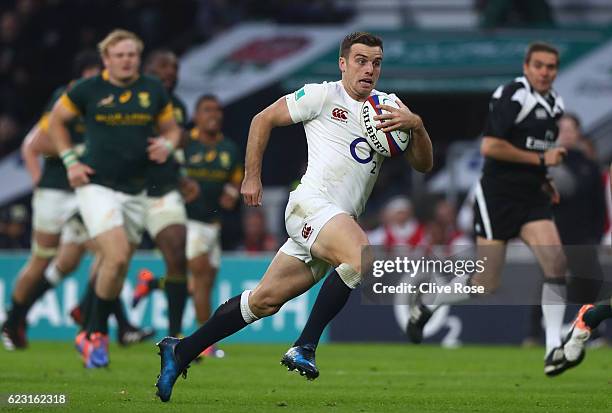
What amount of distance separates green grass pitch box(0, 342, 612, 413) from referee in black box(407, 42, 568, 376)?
68 cm

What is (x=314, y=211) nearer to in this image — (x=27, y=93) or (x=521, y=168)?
(x=521, y=168)

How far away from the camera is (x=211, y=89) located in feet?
77.0

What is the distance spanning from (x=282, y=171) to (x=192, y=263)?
30.2 feet

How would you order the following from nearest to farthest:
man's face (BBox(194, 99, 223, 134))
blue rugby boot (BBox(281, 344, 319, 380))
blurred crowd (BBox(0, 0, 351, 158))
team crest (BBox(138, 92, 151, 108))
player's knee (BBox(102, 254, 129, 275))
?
1. blue rugby boot (BBox(281, 344, 319, 380))
2. player's knee (BBox(102, 254, 129, 275))
3. team crest (BBox(138, 92, 151, 108))
4. man's face (BBox(194, 99, 223, 134))
5. blurred crowd (BBox(0, 0, 351, 158))

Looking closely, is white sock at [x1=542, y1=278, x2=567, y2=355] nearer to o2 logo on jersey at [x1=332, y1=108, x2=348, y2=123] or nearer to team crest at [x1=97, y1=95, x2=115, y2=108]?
o2 logo on jersey at [x1=332, y1=108, x2=348, y2=123]

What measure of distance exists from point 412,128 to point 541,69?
326cm

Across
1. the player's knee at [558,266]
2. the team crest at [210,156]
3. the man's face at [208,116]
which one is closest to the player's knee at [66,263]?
the team crest at [210,156]

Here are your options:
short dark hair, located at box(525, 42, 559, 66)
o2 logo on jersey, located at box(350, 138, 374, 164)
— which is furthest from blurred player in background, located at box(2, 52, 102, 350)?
o2 logo on jersey, located at box(350, 138, 374, 164)

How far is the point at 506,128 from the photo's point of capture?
11469 millimetres

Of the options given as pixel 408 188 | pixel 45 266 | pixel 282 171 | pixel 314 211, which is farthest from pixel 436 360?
pixel 282 171

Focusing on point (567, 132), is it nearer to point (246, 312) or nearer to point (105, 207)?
point (105, 207)

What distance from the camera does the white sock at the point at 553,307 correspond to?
37.6 feet

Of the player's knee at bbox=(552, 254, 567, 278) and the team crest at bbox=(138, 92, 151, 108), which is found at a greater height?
the team crest at bbox=(138, 92, 151, 108)

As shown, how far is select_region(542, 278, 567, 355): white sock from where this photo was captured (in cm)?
1147
